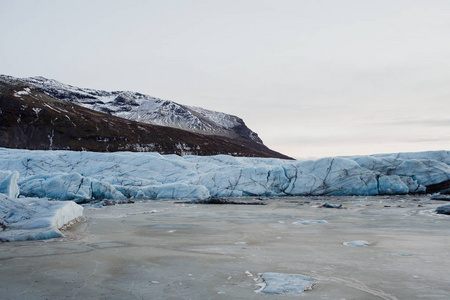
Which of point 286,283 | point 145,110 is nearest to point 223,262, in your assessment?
point 286,283

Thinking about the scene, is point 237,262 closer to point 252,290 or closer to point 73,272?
point 252,290

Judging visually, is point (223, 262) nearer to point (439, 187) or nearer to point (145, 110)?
point (439, 187)

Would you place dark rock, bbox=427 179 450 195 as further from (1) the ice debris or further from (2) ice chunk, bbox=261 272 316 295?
(2) ice chunk, bbox=261 272 316 295

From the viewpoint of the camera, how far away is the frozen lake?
393 cm

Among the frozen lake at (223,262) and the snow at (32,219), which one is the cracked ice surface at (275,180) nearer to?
the snow at (32,219)

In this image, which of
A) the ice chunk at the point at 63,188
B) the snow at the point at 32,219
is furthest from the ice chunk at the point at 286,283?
the ice chunk at the point at 63,188

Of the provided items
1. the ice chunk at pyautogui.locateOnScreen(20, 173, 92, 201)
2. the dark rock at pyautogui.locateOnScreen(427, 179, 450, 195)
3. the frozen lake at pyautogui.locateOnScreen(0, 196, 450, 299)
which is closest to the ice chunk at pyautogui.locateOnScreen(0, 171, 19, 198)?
the ice chunk at pyautogui.locateOnScreen(20, 173, 92, 201)

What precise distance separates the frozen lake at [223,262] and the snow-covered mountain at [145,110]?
134 m

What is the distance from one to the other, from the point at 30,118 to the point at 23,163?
57332 mm

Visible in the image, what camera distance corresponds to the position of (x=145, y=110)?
15388 cm

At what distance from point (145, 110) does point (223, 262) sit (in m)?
153

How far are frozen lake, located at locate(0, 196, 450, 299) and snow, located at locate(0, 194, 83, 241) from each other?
45 centimetres

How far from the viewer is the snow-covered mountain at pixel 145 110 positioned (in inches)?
5719

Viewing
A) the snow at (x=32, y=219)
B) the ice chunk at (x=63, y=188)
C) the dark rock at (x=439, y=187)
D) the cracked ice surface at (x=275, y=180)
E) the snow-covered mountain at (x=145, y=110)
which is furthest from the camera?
the snow-covered mountain at (x=145, y=110)
